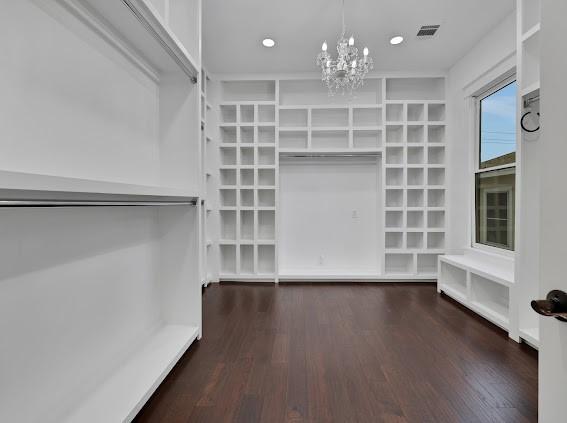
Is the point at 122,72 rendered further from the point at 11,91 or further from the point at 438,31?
the point at 438,31

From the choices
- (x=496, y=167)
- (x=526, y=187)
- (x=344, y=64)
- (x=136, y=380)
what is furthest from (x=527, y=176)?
(x=136, y=380)

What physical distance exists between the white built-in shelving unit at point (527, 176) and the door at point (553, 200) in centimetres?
192

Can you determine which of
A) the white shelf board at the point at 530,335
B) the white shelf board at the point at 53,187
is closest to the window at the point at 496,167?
the white shelf board at the point at 530,335

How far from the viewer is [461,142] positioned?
348 centimetres

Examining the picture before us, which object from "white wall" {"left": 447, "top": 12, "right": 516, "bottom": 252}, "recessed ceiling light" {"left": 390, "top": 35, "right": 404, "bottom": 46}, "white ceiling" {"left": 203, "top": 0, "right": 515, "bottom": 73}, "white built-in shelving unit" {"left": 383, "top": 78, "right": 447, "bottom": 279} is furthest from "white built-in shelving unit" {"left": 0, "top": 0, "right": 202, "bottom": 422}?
"white wall" {"left": 447, "top": 12, "right": 516, "bottom": 252}

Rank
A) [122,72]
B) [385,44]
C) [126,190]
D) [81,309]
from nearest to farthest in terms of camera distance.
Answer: [126,190], [81,309], [122,72], [385,44]

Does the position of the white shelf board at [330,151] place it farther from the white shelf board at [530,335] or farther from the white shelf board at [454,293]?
the white shelf board at [530,335]

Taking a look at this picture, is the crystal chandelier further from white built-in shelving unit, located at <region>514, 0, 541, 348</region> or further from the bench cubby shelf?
the bench cubby shelf

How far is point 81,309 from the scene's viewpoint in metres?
1.36

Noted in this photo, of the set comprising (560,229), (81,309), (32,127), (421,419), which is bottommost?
(421,419)

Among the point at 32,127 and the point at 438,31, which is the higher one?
the point at 438,31

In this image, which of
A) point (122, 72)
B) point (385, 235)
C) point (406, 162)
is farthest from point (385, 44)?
point (122, 72)

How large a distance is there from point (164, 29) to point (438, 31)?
2.70 m

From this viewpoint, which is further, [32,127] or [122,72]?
[122,72]
